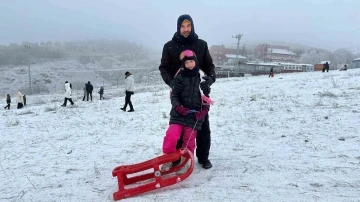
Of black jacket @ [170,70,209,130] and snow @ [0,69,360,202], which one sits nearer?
snow @ [0,69,360,202]

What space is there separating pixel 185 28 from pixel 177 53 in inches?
15.1

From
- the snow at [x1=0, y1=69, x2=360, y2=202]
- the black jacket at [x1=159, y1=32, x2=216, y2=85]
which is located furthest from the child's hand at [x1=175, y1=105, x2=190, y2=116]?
the snow at [x1=0, y1=69, x2=360, y2=202]

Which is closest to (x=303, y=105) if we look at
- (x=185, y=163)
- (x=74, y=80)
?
(x=185, y=163)

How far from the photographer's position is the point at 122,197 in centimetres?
352

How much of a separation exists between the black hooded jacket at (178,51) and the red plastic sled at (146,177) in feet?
3.71

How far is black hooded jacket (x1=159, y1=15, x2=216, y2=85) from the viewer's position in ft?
14.1

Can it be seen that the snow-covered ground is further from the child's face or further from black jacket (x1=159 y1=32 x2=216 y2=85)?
the child's face

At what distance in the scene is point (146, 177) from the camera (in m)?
4.02

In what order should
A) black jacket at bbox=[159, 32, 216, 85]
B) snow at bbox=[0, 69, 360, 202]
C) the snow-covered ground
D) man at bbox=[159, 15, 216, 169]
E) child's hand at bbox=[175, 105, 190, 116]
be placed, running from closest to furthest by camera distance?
snow at bbox=[0, 69, 360, 202] → child's hand at bbox=[175, 105, 190, 116] → man at bbox=[159, 15, 216, 169] → black jacket at bbox=[159, 32, 216, 85] → the snow-covered ground

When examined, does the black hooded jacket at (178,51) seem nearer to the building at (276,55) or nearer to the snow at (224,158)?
the snow at (224,158)

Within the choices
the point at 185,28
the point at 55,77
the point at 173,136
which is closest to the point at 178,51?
the point at 185,28

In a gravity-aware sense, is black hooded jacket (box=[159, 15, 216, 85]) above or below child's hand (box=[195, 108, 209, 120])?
above

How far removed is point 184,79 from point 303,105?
6776 millimetres

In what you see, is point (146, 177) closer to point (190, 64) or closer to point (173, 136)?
point (173, 136)
